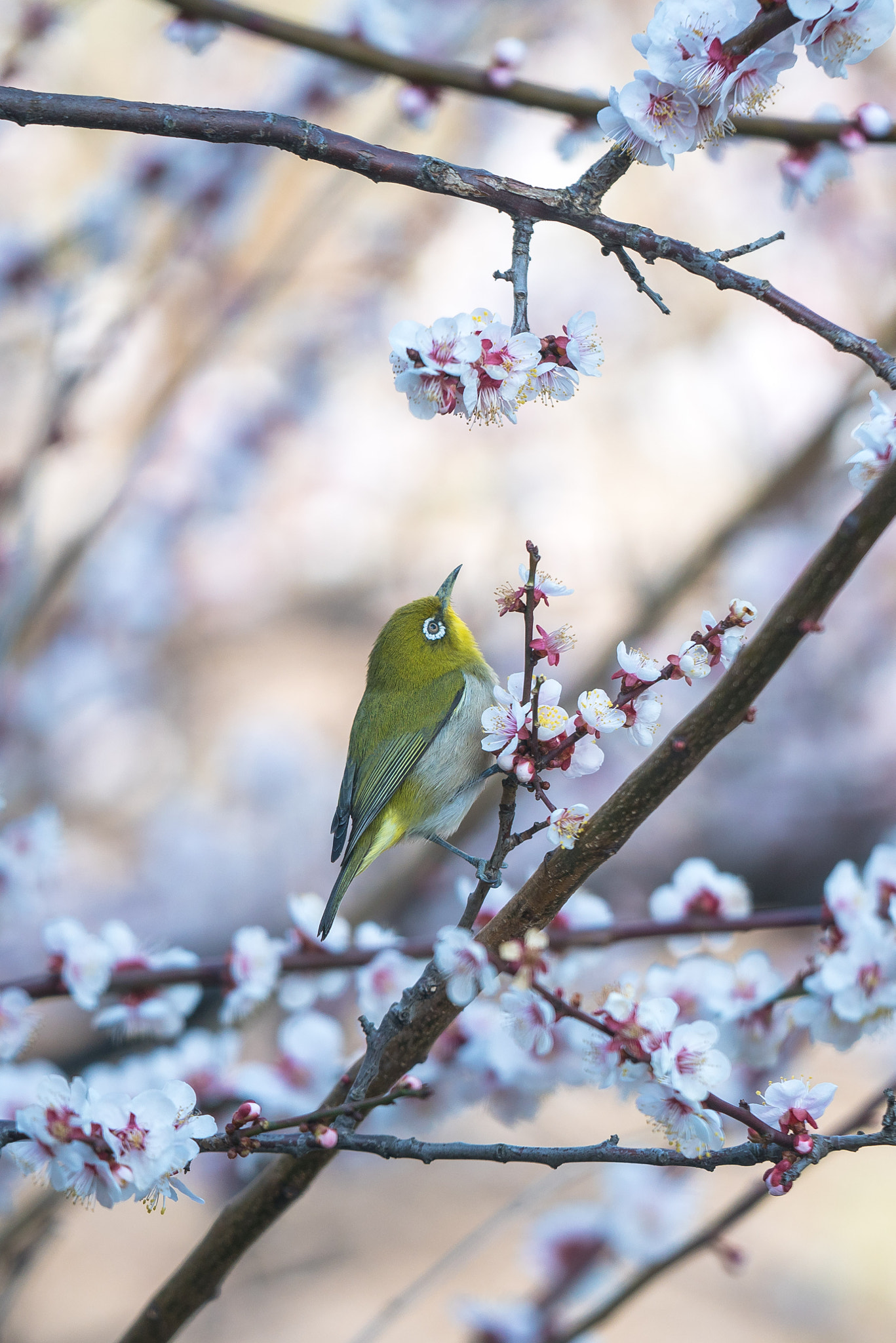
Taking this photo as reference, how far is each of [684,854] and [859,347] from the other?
4156 mm

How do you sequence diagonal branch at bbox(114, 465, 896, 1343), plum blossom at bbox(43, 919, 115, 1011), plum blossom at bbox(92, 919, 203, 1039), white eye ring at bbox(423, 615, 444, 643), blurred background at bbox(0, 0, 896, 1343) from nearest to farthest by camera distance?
diagonal branch at bbox(114, 465, 896, 1343) < plum blossom at bbox(43, 919, 115, 1011) < plum blossom at bbox(92, 919, 203, 1039) < white eye ring at bbox(423, 615, 444, 643) < blurred background at bbox(0, 0, 896, 1343)

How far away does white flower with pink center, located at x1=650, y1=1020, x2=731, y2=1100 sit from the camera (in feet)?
4.14

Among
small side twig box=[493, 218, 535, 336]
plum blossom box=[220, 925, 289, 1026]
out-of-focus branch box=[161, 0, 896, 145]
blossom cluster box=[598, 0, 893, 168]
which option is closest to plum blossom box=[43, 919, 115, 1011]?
plum blossom box=[220, 925, 289, 1026]

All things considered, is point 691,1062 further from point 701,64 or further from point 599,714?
point 701,64

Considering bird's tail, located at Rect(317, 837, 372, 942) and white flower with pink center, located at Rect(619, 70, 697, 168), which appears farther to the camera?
bird's tail, located at Rect(317, 837, 372, 942)

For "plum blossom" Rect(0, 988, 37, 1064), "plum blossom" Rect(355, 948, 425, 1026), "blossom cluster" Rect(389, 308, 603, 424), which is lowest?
"plum blossom" Rect(0, 988, 37, 1064)

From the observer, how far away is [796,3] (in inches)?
45.8

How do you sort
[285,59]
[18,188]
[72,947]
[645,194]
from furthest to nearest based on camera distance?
[645,194] < [18,188] < [285,59] < [72,947]

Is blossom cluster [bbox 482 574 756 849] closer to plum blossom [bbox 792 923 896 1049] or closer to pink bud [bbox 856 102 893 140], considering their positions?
plum blossom [bbox 792 923 896 1049]

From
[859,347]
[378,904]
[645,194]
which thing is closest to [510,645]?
[378,904]

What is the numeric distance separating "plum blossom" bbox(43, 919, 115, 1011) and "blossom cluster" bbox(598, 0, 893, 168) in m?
1.44

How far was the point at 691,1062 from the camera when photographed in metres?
1.30

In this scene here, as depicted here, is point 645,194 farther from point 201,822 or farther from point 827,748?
point 201,822

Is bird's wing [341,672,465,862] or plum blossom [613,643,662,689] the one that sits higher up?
bird's wing [341,672,465,862]
